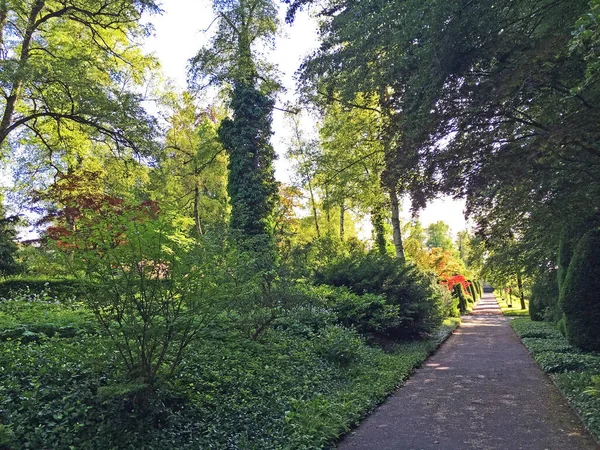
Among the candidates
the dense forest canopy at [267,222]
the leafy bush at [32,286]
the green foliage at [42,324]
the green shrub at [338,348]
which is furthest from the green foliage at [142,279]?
the leafy bush at [32,286]

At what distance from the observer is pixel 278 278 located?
27.0 ft

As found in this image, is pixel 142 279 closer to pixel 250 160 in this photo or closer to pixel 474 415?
pixel 474 415

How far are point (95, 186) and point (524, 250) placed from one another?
45.5 ft

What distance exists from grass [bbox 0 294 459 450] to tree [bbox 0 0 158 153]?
275 inches

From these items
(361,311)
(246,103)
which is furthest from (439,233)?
(361,311)

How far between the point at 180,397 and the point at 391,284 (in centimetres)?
849

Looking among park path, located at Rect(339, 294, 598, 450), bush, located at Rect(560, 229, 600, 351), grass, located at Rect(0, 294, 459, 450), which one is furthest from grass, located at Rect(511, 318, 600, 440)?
grass, located at Rect(0, 294, 459, 450)

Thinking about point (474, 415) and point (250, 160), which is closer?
point (474, 415)

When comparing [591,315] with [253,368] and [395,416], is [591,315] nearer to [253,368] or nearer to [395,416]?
[395,416]

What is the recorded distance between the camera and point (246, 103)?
16.1m

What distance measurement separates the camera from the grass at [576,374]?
495 cm

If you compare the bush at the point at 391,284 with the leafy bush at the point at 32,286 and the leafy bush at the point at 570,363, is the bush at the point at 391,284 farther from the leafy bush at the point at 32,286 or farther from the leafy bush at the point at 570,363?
the leafy bush at the point at 32,286

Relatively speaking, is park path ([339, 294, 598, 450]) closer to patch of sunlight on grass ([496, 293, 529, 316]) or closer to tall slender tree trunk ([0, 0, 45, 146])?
tall slender tree trunk ([0, 0, 45, 146])

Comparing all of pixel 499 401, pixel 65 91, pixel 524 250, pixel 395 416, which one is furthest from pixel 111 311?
pixel 524 250
